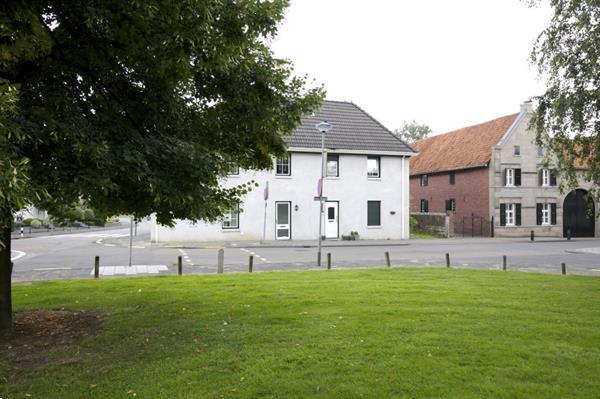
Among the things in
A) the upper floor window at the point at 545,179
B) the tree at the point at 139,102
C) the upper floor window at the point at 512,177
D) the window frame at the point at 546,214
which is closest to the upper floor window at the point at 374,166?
the upper floor window at the point at 512,177

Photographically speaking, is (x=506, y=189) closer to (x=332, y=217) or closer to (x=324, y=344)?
(x=332, y=217)

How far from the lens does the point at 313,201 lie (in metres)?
32.3

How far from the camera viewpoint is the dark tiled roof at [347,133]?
107 ft

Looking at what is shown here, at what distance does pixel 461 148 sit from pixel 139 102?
40.7 meters

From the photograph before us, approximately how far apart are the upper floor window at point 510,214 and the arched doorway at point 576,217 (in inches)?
194

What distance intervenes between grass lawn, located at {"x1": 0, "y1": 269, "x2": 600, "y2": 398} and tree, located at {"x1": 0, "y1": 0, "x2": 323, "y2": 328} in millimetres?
1753

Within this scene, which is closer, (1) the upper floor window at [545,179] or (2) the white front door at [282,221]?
(2) the white front door at [282,221]

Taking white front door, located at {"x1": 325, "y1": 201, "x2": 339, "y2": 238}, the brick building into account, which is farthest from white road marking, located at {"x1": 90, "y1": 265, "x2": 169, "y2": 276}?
the brick building

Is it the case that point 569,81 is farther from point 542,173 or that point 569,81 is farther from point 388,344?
point 542,173

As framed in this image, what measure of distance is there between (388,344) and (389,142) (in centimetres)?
2934

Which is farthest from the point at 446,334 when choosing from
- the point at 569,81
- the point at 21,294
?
the point at 21,294

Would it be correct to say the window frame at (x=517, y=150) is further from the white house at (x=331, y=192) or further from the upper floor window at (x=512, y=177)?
the white house at (x=331, y=192)

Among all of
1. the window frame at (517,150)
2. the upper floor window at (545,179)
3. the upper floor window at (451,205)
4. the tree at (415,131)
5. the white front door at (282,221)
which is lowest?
the white front door at (282,221)

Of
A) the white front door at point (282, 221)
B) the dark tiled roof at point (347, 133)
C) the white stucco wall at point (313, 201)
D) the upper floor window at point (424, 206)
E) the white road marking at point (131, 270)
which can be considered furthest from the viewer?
the upper floor window at point (424, 206)
